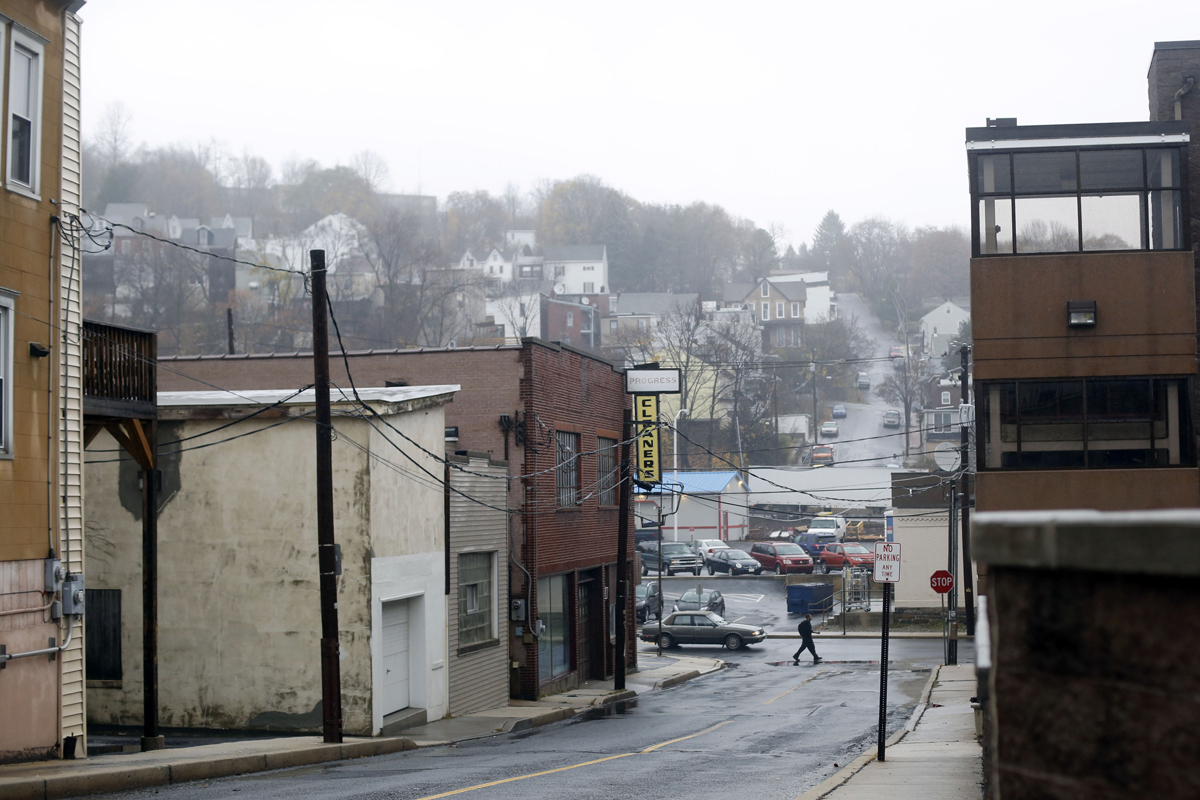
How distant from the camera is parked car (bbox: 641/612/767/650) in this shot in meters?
43.1

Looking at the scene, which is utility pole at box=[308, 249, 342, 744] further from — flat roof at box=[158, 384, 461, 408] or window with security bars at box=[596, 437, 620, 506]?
window with security bars at box=[596, 437, 620, 506]

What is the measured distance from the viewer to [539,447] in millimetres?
28438

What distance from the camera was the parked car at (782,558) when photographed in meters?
59.5

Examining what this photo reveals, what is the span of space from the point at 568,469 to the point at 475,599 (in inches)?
233

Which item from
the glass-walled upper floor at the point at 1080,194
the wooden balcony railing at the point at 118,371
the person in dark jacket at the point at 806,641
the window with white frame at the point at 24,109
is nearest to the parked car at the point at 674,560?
the person in dark jacket at the point at 806,641

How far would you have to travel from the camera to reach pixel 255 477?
20969 millimetres

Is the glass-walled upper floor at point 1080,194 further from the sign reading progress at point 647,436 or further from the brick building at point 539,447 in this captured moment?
the sign reading progress at point 647,436

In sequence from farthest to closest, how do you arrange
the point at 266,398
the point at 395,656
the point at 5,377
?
the point at 395,656
the point at 266,398
the point at 5,377

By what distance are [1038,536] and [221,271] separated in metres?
108

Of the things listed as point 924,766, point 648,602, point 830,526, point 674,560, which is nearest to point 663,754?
point 924,766

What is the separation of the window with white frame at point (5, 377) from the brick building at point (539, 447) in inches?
514

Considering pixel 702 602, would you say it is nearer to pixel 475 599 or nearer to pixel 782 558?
pixel 782 558

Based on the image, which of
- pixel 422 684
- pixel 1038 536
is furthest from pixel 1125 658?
Result: pixel 422 684

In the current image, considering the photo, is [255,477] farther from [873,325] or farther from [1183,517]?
[873,325]
